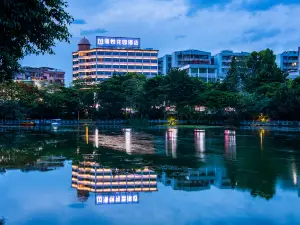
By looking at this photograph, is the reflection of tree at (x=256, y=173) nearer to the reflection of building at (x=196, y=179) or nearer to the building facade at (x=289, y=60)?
the reflection of building at (x=196, y=179)

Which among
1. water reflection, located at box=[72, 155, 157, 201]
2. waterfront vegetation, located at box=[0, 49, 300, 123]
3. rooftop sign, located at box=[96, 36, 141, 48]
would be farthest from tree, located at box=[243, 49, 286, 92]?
water reflection, located at box=[72, 155, 157, 201]

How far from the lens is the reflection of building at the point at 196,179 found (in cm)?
1409

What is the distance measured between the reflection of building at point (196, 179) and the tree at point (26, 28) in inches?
254

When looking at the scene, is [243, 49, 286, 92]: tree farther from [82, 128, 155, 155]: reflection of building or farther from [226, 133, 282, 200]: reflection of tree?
[226, 133, 282, 200]: reflection of tree

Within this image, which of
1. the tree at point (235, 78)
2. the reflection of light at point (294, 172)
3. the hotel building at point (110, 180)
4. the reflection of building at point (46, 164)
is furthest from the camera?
the tree at point (235, 78)

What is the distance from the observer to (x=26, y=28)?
10992mm

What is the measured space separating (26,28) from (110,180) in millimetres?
6316

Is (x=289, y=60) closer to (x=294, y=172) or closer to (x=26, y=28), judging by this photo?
(x=294, y=172)

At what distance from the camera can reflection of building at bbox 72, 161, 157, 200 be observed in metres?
13.4

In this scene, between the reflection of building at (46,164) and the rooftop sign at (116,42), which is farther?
the rooftop sign at (116,42)

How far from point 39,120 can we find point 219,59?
7565 centimetres

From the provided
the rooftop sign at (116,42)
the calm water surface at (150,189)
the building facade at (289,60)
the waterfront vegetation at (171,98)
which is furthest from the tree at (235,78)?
the calm water surface at (150,189)

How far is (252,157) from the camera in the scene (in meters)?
21.5

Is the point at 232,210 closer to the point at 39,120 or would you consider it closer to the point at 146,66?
the point at 39,120
